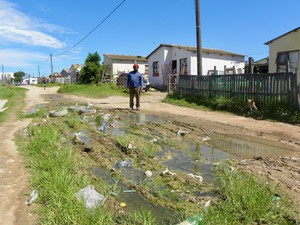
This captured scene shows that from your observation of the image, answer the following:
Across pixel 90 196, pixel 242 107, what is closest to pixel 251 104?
pixel 242 107

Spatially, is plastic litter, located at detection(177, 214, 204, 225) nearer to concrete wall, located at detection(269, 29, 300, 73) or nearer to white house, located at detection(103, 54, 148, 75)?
concrete wall, located at detection(269, 29, 300, 73)

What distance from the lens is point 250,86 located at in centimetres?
1250

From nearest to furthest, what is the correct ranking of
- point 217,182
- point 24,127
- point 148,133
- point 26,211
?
point 26,211, point 217,182, point 148,133, point 24,127

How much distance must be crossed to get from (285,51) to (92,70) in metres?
24.1

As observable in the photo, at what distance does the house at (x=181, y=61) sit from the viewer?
89.6 feet

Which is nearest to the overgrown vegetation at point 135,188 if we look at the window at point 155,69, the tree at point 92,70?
the window at point 155,69

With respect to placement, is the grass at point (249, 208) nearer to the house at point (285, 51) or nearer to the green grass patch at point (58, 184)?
the green grass patch at point (58, 184)

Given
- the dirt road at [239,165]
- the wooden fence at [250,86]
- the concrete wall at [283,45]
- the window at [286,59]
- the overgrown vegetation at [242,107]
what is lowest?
the dirt road at [239,165]

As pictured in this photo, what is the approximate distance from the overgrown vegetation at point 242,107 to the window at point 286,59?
16.7ft

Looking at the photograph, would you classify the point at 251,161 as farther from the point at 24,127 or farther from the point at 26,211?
the point at 24,127

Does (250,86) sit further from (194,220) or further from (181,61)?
(181,61)

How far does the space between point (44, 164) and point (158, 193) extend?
1950 millimetres

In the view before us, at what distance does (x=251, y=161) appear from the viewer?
5.58m

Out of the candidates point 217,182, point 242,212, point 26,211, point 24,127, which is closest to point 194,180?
point 217,182
